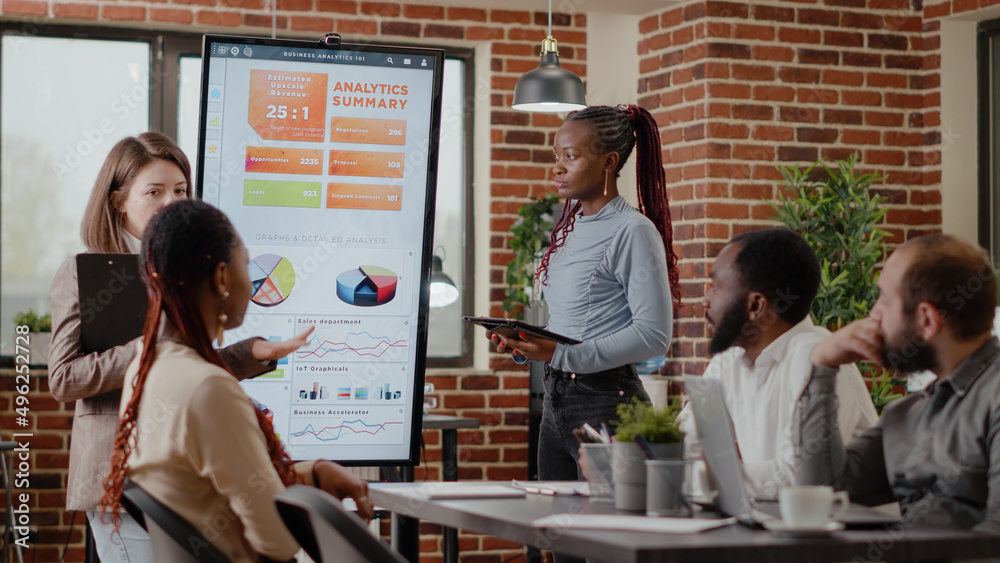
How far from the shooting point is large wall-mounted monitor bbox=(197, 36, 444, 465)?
2.58 meters

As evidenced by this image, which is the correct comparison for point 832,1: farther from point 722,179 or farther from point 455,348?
point 455,348

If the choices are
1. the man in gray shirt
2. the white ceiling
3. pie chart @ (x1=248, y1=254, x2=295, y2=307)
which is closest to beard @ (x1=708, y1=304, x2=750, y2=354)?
the man in gray shirt

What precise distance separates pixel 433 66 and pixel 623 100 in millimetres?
2236

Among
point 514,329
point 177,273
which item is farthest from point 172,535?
point 514,329

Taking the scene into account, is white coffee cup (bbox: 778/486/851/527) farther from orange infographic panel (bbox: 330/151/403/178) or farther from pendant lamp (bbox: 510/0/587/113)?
pendant lamp (bbox: 510/0/587/113)

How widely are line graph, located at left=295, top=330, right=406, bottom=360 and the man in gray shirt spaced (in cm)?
119

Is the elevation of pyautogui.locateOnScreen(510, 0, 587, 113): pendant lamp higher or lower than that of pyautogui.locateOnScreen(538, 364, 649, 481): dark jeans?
higher

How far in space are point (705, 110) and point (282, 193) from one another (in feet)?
7.32

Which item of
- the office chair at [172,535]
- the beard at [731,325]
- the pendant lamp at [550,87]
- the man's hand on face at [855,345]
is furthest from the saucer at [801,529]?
the pendant lamp at [550,87]

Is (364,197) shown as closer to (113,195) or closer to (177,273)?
(113,195)

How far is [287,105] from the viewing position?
2.63m

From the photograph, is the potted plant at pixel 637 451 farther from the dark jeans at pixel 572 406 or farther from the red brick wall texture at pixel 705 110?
the red brick wall texture at pixel 705 110

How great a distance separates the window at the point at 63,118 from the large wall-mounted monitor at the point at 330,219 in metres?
2.33

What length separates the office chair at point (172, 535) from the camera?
1454mm
